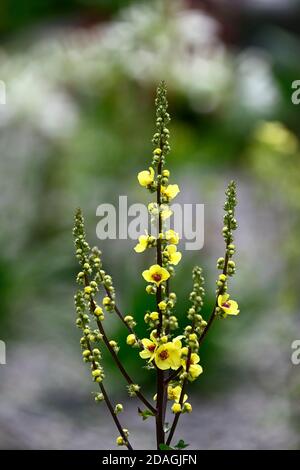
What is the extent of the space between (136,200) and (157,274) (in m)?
2.85

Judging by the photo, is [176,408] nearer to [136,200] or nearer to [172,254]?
Answer: [172,254]

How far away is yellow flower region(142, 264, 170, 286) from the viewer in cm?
119

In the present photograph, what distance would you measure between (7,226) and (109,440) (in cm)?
126

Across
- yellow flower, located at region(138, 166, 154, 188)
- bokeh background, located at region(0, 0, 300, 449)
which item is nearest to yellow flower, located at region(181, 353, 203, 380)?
yellow flower, located at region(138, 166, 154, 188)

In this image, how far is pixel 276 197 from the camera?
3816 mm

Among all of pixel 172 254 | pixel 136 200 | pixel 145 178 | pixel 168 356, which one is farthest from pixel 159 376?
pixel 136 200

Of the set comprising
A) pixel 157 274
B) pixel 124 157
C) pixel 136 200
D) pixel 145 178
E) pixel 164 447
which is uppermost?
pixel 124 157

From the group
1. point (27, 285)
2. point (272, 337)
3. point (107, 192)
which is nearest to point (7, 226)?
point (27, 285)

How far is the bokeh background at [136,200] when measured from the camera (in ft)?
9.73

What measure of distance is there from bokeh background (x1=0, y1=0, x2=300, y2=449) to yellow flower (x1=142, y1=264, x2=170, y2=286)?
162 centimetres

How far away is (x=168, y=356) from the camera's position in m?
1.17

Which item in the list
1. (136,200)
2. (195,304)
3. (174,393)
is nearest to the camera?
(195,304)

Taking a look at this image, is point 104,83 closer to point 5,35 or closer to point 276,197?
point 276,197

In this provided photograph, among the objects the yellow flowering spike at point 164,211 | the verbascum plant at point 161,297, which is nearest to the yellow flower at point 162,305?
the verbascum plant at point 161,297
